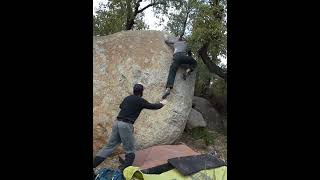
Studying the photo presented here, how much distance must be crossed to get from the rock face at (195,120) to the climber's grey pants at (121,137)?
349 centimetres

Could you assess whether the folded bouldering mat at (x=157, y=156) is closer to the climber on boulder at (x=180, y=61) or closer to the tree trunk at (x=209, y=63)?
the climber on boulder at (x=180, y=61)

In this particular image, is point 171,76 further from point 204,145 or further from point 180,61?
point 204,145

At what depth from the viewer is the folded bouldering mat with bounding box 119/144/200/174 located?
6068 mm

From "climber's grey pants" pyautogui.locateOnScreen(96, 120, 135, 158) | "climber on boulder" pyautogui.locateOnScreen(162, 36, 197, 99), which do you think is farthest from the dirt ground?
Result: "climber's grey pants" pyautogui.locateOnScreen(96, 120, 135, 158)

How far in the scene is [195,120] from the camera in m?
9.56

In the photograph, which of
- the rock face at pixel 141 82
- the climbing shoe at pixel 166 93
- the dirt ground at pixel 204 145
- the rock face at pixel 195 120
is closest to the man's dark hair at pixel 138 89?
the rock face at pixel 141 82

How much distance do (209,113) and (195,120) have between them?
1.25 m

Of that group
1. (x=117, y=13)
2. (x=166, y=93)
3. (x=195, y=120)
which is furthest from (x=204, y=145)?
(x=117, y=13)

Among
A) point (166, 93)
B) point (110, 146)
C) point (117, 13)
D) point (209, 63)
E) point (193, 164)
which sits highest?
point (117, 13)

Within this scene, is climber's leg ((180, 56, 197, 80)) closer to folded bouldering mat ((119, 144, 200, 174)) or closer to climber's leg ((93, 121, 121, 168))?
folded bouldering mat ((119, 144, 200, 174))

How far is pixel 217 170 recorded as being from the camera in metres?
5.57
